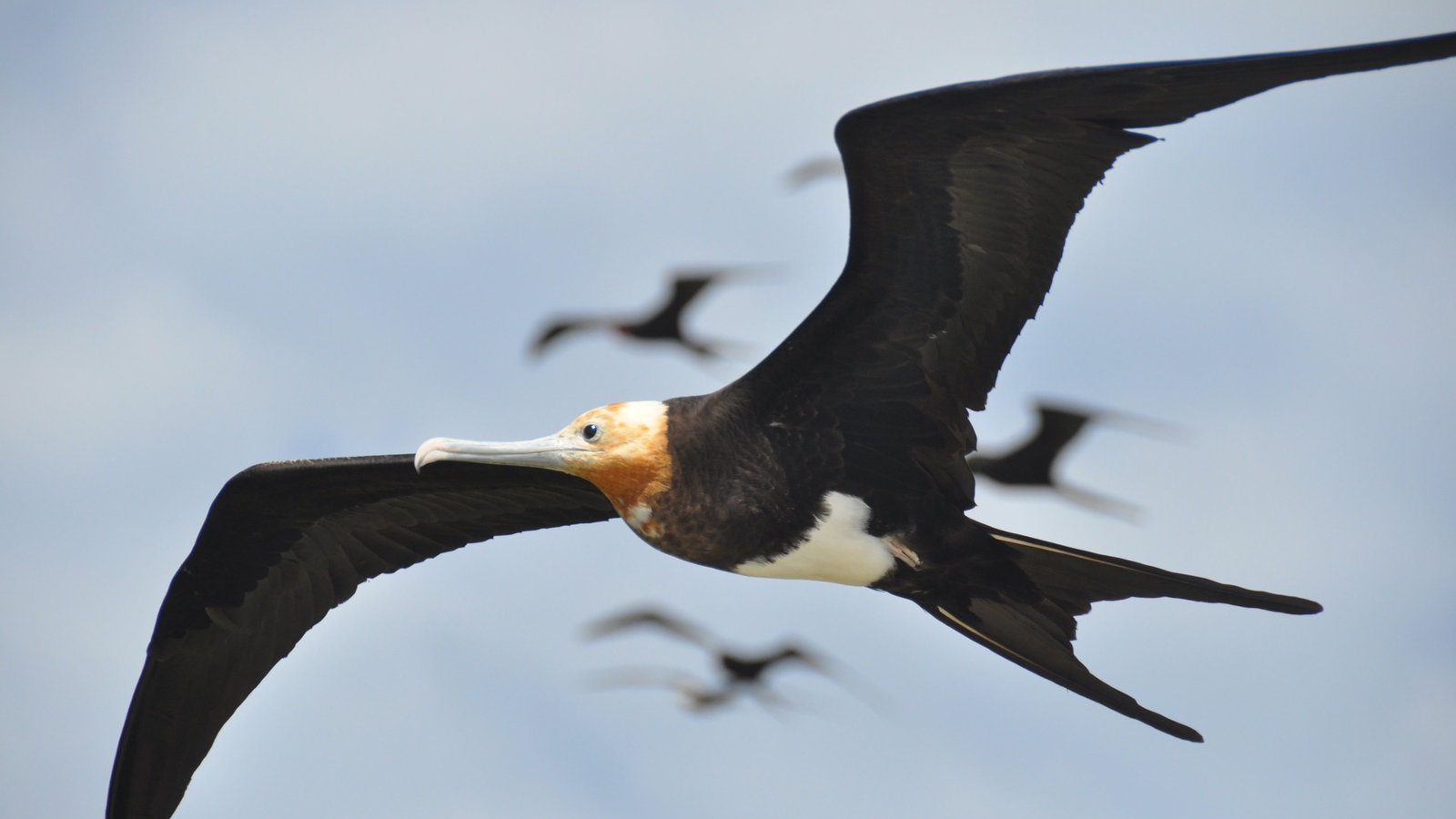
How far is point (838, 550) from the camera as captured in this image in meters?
4.92

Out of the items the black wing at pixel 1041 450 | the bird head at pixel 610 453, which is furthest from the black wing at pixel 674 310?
the bird head at pixel 610 453

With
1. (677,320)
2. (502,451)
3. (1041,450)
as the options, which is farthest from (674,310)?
(502,451)

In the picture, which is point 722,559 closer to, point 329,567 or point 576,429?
point 576,429

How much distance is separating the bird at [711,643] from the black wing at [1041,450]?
2.29 m

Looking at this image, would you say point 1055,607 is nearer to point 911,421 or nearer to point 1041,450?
point 911,421

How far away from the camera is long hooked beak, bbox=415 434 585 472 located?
5.05 meters

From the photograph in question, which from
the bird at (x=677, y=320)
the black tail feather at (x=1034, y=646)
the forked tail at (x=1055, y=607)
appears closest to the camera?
the forked tail at (x=1055, y=607)

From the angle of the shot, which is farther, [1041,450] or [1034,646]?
[1041,450]

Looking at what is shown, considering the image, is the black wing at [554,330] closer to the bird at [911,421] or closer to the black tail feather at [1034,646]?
the bird at [911,421]

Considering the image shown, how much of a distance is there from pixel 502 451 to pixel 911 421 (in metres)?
1.16

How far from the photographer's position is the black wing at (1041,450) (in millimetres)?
6910

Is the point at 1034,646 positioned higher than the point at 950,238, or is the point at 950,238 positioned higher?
the point at 950,238

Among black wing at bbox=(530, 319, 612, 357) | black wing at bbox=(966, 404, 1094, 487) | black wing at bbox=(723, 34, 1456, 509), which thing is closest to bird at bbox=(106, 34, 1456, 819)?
black wing at bbox=(723, 34, 1456, 509)

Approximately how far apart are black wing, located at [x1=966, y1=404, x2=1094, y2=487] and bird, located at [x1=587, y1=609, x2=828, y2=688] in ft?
7.51
